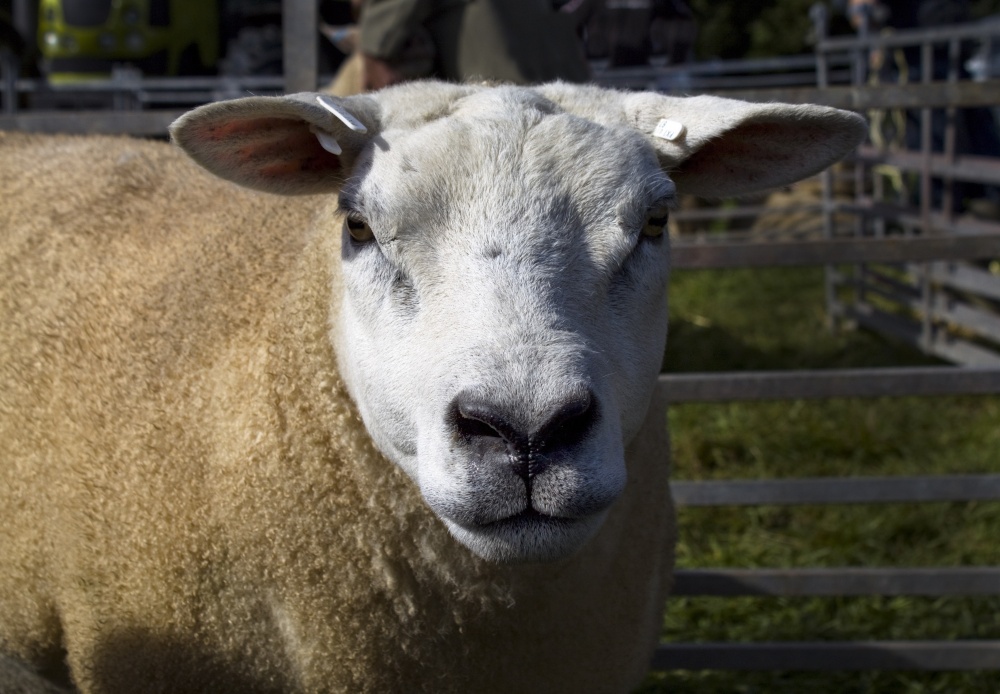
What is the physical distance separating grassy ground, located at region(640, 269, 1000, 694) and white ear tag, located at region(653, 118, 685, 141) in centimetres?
208

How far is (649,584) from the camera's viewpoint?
2.36 m

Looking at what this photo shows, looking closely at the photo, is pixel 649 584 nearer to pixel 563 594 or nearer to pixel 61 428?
pixel 563 594

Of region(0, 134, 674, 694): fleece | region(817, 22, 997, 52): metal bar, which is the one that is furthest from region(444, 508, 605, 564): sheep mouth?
region(817, 22, 997, 52): metal bar

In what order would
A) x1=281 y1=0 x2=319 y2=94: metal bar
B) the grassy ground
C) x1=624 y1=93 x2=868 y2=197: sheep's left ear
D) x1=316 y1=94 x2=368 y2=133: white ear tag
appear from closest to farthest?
x1=316 y1=94 x2=368 y2=133: white ear tag
x1=624 y1=93 x2=868 y2=197: sheep's left ear
x1=281 y1=0 x2=319 y2=94: metal bar
the grassy ground

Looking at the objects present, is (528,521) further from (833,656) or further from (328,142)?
(833,656)

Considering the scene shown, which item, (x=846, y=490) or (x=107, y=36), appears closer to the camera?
(x=846, y=490)

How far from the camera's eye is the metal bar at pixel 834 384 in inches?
128

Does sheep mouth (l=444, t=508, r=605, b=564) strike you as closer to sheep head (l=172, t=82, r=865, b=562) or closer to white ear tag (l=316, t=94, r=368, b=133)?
sheep head (l=172, t=82, r=865, b=562)

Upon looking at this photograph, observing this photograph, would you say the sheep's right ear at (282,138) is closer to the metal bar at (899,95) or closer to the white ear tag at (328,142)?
the white ear tag at (328,142)

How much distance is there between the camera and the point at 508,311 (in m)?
1.63

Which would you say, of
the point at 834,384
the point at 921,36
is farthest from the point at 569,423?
the point at 921,36

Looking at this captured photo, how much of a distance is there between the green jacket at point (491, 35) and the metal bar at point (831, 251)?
2.68 ft

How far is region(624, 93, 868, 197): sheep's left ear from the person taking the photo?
1982mm

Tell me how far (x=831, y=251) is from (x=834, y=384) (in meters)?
0.42
